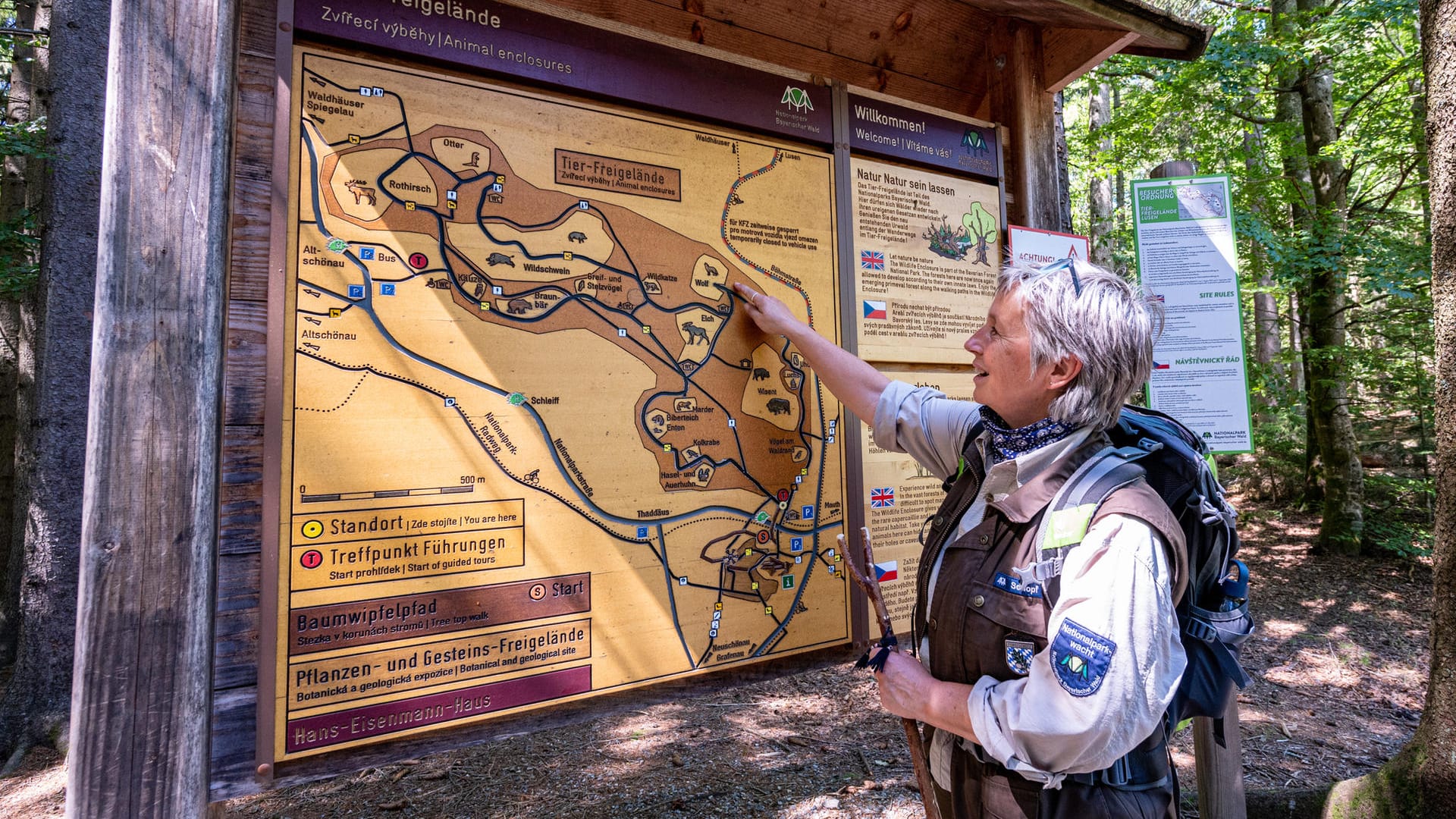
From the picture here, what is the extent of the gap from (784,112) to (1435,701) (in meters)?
3.26

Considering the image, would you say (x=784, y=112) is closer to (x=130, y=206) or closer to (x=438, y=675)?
(x=130, y=206)

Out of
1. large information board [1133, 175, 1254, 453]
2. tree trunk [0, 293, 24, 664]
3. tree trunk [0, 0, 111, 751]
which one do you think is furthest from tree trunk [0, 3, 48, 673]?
large information board [1133, 175, 1254, 453]

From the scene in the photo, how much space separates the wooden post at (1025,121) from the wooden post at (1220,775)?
2112 mm

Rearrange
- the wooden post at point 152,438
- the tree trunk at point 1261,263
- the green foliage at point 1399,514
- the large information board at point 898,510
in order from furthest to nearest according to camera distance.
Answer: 1. the tree trunk at point 1261,263
2. the green foliage at point 1399,514
3. the large information board at point 898,510
4. the wooden post at point 152,438

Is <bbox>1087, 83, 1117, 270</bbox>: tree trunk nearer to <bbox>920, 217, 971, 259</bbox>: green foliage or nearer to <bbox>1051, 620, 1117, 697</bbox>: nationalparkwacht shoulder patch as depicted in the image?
<bbox>920, 217, 971, 259</bbox>: green foliage

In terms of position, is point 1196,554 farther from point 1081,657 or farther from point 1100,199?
point 1100,199

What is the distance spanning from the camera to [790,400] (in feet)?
7.59

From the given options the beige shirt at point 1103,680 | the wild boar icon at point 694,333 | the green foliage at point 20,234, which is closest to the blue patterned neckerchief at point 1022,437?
the beige shirt at point 1103,680

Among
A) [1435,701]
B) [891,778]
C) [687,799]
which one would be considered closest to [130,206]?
[687,799]

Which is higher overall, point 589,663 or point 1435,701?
point 589,663

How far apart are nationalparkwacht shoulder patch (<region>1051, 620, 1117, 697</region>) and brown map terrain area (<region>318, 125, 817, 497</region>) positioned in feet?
3.64

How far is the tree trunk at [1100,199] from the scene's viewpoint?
11.1 m

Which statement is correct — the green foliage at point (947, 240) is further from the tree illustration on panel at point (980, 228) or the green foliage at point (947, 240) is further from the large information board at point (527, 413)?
the large information board at point (527, 413)

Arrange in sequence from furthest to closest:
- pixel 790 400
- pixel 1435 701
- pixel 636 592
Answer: pixel 1435 701
pixel 790 400
pixel 636 592
